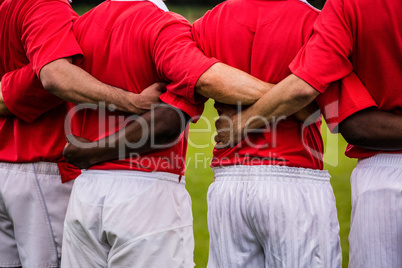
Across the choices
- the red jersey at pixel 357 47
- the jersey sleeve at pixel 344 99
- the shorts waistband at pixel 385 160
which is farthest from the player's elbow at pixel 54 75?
the shorts waistband at pixel 385 160

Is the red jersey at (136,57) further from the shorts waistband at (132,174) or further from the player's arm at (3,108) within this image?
the player's arm at (3,108)

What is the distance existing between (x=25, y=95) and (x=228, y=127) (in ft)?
3.60

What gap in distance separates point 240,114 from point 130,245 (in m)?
0.78

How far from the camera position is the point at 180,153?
3.04 metres

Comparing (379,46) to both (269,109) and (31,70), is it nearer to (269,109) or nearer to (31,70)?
(269,109)

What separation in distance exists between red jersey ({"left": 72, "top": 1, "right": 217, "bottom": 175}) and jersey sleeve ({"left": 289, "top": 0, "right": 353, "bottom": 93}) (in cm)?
47

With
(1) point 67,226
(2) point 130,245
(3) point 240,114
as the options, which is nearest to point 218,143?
(3) point 240,114

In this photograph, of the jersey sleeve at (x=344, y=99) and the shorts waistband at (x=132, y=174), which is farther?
the shorts waistband at (x=132, y=174)

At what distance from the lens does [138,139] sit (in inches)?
113

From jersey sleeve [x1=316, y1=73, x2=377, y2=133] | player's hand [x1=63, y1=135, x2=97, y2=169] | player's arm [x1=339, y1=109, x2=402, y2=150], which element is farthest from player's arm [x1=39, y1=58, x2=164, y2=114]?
player's arm [x1=339, y1=109, x2=402, y2=150]

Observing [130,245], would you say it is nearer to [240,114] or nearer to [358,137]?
[240,114]

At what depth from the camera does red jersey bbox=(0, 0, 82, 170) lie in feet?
9.66

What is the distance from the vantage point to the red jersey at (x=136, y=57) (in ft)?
9.03

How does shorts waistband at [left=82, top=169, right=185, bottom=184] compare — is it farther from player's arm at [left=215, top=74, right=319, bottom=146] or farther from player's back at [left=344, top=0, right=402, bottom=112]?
player's back at [left=344, top=0, right=402, bottom=112]
